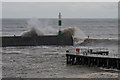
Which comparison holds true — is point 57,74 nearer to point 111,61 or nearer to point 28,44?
point 111,61

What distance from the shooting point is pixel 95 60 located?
117ft

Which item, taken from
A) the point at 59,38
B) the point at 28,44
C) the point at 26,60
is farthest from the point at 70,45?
the point at 26,60

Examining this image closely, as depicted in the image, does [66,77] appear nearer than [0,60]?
Yes

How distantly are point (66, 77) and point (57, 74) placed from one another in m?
2.10

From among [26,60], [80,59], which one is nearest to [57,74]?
[80,59]

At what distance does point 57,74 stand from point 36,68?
4289 millimetres

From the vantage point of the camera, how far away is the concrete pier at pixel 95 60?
113 ft

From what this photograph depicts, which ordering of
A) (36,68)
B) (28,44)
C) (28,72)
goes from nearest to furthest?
(28,72) → (36,68) → (28,44)

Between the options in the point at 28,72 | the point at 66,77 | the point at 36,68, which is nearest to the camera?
the point at 66,77

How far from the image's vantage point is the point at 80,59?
123 feet

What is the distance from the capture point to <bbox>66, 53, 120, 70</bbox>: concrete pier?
3453cm

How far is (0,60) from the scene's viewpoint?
1618 inches

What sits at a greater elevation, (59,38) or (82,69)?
(59,38)

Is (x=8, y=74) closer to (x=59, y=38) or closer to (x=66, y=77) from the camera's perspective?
(x=66, y=77)
